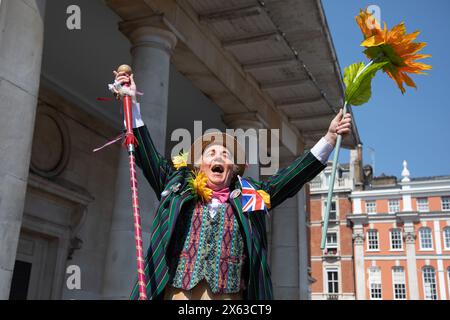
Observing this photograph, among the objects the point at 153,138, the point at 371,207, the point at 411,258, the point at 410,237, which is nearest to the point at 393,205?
the point at 371,207

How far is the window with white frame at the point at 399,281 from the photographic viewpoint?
66.4 metres

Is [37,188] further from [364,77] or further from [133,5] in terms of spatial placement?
[364,77]

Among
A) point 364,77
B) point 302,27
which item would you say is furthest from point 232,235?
point 302,27

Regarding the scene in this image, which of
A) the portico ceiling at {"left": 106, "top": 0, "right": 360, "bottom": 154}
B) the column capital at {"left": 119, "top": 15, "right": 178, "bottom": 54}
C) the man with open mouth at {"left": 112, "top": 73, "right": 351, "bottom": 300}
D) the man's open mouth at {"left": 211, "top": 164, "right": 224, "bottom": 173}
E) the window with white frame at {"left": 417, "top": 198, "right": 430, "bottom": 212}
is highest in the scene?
the window with white frame at {"left": 417, "top": 198, "right": 430, "bottom": 212}

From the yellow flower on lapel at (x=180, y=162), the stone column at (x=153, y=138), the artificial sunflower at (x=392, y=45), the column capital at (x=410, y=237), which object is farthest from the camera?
the column capital at (x=410, y=237)

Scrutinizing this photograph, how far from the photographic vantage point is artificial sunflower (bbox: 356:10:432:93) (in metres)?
4.14

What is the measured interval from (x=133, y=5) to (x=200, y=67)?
2.82 metres

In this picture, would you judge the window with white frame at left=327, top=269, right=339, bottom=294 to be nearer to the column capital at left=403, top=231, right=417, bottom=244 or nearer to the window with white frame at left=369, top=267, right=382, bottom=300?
the window with white frame at left=369, top=267, right=382, bottom=300

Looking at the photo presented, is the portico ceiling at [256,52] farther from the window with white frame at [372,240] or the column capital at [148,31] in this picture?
the window with white frame at [372,240]

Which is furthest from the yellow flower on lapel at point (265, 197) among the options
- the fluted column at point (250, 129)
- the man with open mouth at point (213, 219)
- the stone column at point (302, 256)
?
the stone column at point (302, 256)

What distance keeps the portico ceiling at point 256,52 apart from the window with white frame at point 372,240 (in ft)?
186

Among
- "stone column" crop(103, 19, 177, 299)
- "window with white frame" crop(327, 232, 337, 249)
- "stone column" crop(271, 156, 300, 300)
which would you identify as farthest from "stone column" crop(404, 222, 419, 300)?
"stone column" crop(103, 19, 177, 299)

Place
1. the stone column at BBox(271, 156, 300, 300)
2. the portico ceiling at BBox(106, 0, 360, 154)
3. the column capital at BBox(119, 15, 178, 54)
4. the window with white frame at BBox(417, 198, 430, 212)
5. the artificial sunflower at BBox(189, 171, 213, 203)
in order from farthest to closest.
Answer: the window with white frame at BBox(417, 198, 430, 212) < the stone column at BBox(271, 156, 300, 300) < the portico ceiling at BBox(106, 0, 360, 154) < the column capital at BBox(119, 15, 178, 54) < the artificial sunflower at BBox(189, 171, 213, 203)

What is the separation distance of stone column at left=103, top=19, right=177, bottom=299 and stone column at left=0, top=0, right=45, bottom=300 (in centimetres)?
269
